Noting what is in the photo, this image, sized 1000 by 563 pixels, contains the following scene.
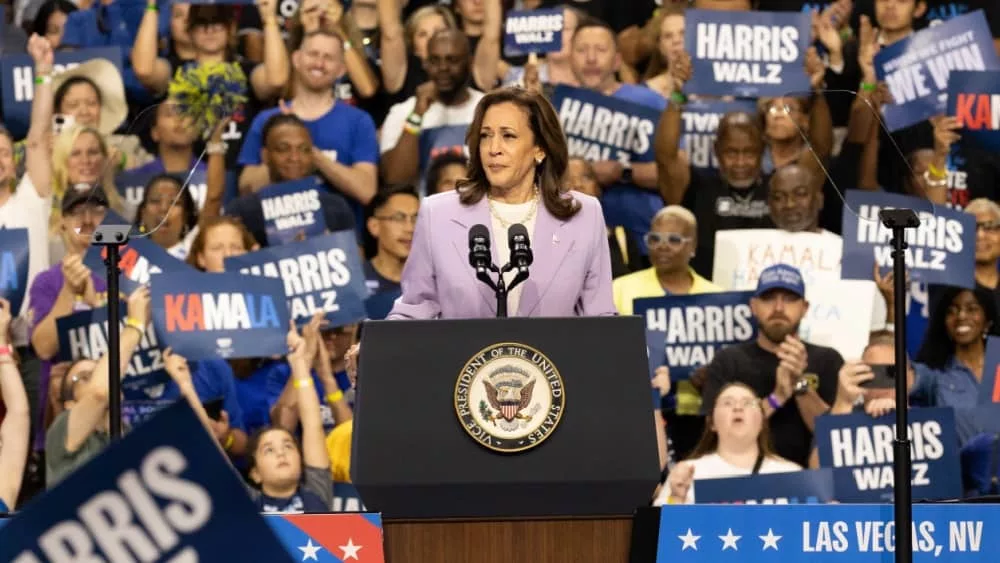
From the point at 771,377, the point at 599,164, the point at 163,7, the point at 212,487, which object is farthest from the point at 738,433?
the point at 212,487

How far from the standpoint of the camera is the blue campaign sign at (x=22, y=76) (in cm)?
734

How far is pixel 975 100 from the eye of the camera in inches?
279

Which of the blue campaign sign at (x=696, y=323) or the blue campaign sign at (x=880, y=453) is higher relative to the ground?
the blue campaign sign at (x=696, y=323)

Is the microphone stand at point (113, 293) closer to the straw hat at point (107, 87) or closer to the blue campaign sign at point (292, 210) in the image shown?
the blue campaign sign at point (292, 210)

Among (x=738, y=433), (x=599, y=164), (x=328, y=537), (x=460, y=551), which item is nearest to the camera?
(x=460, y=551)

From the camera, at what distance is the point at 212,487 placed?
1881 mm

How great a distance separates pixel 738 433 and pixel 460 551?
3469 mm

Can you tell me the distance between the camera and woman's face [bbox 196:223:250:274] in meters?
6.93

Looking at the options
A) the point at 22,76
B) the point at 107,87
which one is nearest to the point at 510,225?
the point at 107,87

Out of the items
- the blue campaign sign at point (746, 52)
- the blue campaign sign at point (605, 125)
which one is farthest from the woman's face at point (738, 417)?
the blue campaign sign at point (746, 52)

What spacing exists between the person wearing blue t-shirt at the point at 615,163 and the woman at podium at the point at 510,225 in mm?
3161

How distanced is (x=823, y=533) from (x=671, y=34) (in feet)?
11.8

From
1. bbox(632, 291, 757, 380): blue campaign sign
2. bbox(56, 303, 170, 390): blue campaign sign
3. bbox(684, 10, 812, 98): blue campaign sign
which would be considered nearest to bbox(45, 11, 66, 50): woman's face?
bbox(56, 303, 170, 390): blue campaign sign

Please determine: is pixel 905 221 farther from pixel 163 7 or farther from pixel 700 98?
pixel 163 7
